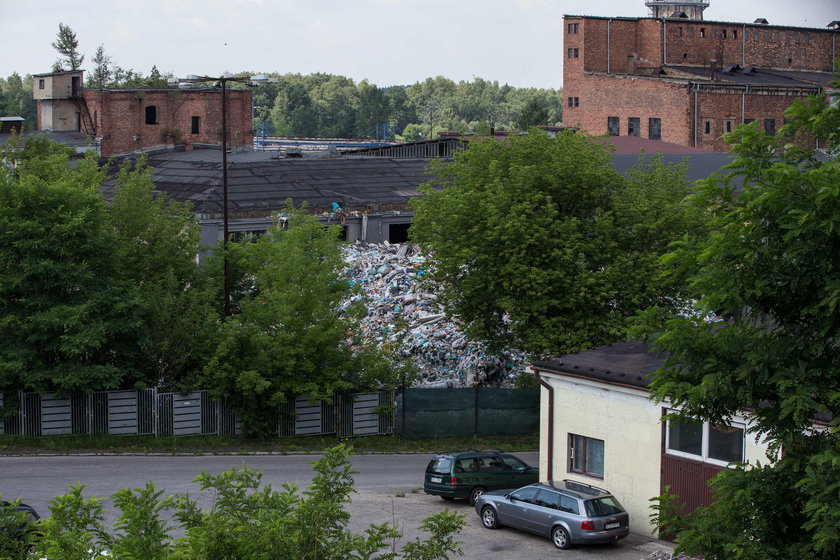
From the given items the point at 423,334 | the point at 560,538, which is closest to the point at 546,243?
the point at 423,334

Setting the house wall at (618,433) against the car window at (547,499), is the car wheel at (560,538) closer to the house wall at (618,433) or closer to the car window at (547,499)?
the car window at (547,499)

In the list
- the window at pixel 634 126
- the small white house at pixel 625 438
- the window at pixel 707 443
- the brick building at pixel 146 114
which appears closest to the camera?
the window at pixel 707 443

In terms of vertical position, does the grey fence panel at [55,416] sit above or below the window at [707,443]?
below

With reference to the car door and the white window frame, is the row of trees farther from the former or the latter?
the car door

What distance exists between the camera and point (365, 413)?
29.7 m

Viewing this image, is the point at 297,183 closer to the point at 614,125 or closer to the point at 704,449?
the point at 704,449

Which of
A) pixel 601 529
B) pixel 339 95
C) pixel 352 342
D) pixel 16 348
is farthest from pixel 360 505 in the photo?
pixel 339 95

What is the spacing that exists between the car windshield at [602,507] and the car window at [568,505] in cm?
23

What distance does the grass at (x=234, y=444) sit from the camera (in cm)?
2720

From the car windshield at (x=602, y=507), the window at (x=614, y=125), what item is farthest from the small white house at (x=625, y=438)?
the window at (x=614, y=125)

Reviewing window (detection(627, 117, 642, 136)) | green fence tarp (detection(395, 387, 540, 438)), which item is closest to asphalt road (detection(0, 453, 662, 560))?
green fence tarp (detection(395, 387, 540, 438))

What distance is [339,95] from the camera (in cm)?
16800

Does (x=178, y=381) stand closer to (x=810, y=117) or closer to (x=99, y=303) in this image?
(x=99, y=303)

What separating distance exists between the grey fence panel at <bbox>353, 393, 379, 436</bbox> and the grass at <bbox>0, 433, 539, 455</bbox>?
0.77 feet
